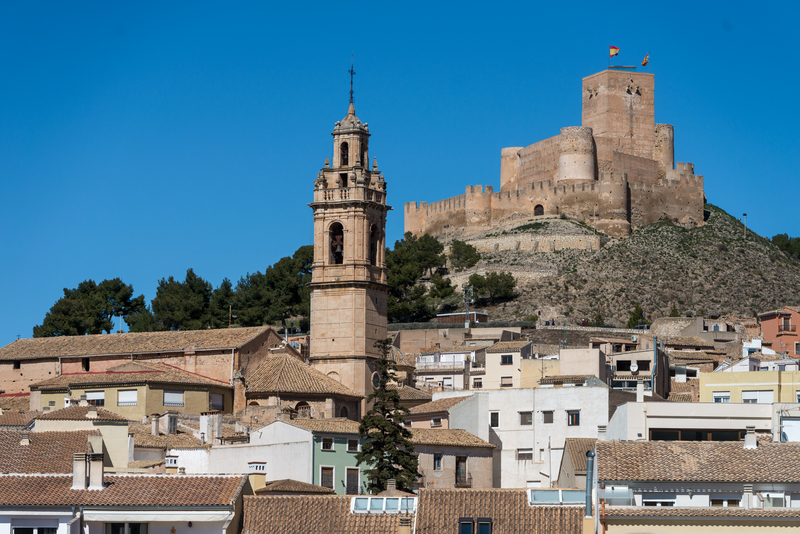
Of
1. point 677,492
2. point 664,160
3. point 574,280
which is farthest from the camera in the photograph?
point 664,160

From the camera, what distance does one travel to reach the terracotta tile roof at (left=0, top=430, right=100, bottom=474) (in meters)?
35.3

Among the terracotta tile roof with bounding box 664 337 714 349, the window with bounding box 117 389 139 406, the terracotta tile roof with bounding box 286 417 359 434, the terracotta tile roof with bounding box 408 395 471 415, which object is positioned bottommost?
the terracotta tile roof with bounding box 286 417 359 434

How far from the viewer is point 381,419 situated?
4509cm

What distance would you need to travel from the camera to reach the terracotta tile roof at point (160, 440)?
153 ft

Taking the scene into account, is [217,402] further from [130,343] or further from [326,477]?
[326,477]

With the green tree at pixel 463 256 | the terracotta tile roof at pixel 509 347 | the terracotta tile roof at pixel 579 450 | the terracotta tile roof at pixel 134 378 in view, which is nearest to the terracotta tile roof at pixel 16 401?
the terracotta tile roof at pixel 134 378

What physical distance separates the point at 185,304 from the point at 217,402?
3777 centimetres

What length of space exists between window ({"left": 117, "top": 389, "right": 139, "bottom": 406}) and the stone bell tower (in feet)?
28.3

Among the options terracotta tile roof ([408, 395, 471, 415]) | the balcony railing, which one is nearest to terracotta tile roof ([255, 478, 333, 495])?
the balcony railing

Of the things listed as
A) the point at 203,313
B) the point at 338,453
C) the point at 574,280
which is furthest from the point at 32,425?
the point at 574,280

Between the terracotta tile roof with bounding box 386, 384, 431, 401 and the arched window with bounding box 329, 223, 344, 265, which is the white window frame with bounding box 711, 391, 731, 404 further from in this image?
the arched window with bounding box 329, 223, 344, 265

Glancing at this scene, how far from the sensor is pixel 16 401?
62.3m

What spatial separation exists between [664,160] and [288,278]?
1890 inches

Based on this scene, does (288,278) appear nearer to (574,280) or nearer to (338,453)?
(574,280)
